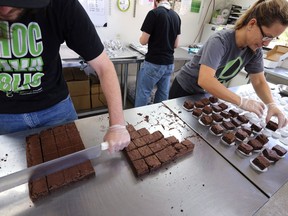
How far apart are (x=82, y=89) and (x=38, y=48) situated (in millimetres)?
1723

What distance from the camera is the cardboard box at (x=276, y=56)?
109 inches

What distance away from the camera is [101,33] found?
279 centimetres

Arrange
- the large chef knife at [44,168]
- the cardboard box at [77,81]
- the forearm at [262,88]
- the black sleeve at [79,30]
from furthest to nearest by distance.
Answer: the cardboard box at [77,81], the forearm at [262,88], the black sleeve at [79,30], the large chef knife at [44,168]

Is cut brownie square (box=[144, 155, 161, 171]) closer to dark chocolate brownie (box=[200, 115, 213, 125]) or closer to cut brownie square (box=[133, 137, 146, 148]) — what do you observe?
cut brownie square (box=[133, 137, 146, 148])

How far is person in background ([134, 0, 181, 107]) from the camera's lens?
Result: 6.42 feet

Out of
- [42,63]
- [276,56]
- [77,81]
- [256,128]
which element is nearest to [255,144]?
[256,128]

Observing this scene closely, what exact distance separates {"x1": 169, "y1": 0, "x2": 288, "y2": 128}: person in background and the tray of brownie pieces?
9 centimetres

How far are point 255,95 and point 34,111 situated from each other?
171cm

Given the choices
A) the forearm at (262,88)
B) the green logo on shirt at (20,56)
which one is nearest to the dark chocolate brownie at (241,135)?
the forearm at (262,88)

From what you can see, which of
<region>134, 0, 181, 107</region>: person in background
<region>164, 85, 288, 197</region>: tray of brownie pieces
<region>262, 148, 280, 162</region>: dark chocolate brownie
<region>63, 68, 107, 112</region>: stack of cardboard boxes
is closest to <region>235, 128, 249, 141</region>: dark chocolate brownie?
<region>164, 85, 288, 197</region>: tray of brownie pieces

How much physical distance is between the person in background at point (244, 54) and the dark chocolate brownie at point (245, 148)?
1.18 ft

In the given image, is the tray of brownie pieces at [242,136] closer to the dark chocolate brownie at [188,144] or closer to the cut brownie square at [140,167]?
the dark chocolate brownie at [188,144]

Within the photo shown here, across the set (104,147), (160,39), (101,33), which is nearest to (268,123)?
(104,147)

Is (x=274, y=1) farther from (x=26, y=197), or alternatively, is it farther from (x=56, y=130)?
(x=26, y=197)
